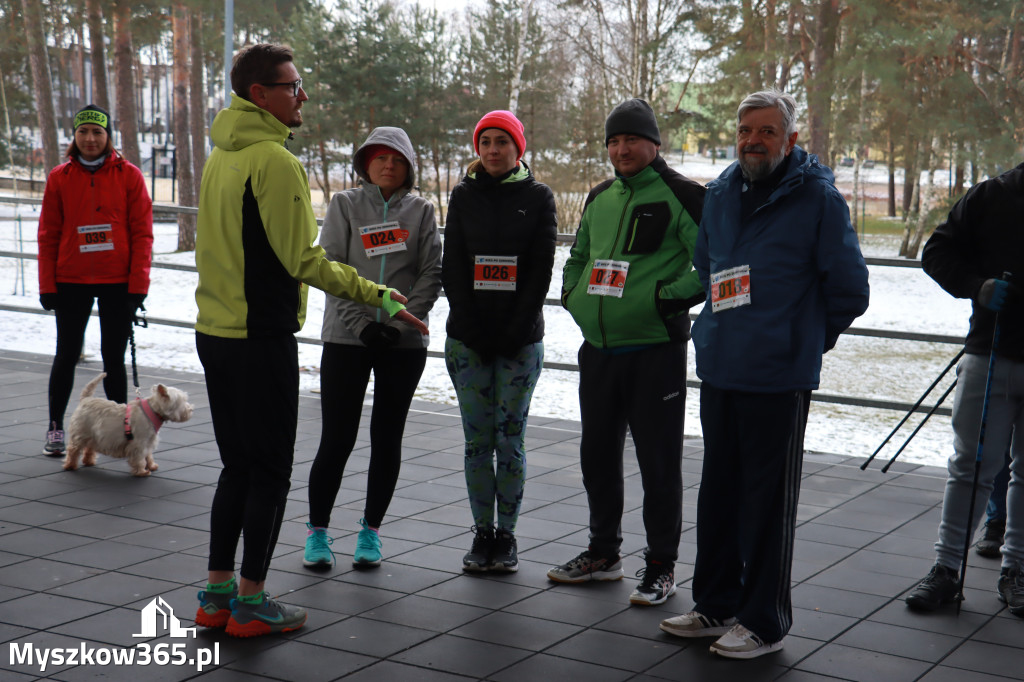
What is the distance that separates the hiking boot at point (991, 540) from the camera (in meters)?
4.62

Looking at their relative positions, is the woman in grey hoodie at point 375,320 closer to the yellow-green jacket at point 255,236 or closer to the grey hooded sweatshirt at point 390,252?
the grey hooded sweatshirt at point 390,252

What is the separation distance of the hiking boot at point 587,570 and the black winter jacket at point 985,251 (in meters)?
1.62

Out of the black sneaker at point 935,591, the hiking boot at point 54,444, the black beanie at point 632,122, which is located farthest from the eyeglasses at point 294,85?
the hiking boot at point 54,444

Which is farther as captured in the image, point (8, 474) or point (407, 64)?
point (407, 64)

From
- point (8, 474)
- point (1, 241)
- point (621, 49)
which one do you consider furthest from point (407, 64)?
point (8, 474)

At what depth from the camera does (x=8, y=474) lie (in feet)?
18.2

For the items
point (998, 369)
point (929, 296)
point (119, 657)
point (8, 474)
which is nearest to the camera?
point (119, 657)

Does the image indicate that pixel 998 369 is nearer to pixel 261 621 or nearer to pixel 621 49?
pixel 261 621

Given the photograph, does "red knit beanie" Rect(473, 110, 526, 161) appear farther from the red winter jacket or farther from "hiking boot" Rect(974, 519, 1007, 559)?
"hiking boot" Rect(974, 519, 1007, 559)

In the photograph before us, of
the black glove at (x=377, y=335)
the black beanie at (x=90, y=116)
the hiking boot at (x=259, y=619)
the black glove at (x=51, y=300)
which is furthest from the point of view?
the black glove at (x=51, y=300)

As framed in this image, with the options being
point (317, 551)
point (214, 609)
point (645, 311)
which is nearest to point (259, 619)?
point (214, 609)

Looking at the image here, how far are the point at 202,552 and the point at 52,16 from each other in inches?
743

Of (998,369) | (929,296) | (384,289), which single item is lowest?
(929,296)

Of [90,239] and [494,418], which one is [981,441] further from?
[90,239]
